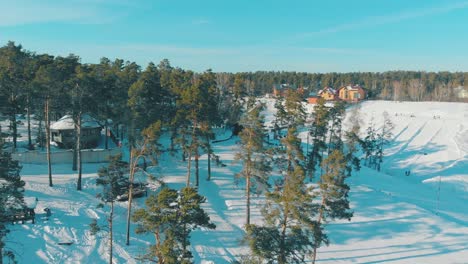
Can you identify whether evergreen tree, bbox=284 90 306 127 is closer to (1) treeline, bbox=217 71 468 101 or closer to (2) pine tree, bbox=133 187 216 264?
(2) pine tree, bbox=133 187 216 264

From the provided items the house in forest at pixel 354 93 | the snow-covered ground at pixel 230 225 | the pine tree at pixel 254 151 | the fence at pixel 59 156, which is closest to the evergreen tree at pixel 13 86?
the fence at pixel 59 156

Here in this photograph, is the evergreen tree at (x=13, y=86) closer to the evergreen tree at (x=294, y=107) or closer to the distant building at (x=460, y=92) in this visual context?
the evergreen tree at (x=294, y=107)

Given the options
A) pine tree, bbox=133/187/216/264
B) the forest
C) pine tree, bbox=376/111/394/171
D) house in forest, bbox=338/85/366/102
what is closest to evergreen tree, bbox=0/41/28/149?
the forest

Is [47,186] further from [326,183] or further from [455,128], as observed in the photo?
[455,128]

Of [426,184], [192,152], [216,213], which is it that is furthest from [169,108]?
[426,184]

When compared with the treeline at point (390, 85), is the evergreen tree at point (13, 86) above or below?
below

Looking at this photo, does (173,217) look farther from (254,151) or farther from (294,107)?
(294,107)
